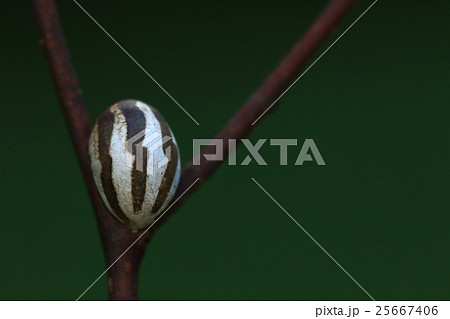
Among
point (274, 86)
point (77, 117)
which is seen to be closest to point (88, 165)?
point (77, 117)

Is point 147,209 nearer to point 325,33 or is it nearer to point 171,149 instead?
point 171,149

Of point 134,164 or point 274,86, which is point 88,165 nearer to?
Result: point 134,164

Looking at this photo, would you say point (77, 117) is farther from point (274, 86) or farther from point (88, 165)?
point (274, 86)

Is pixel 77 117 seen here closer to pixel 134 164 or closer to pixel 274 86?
pixel 134 164

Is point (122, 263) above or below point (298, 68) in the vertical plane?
below
